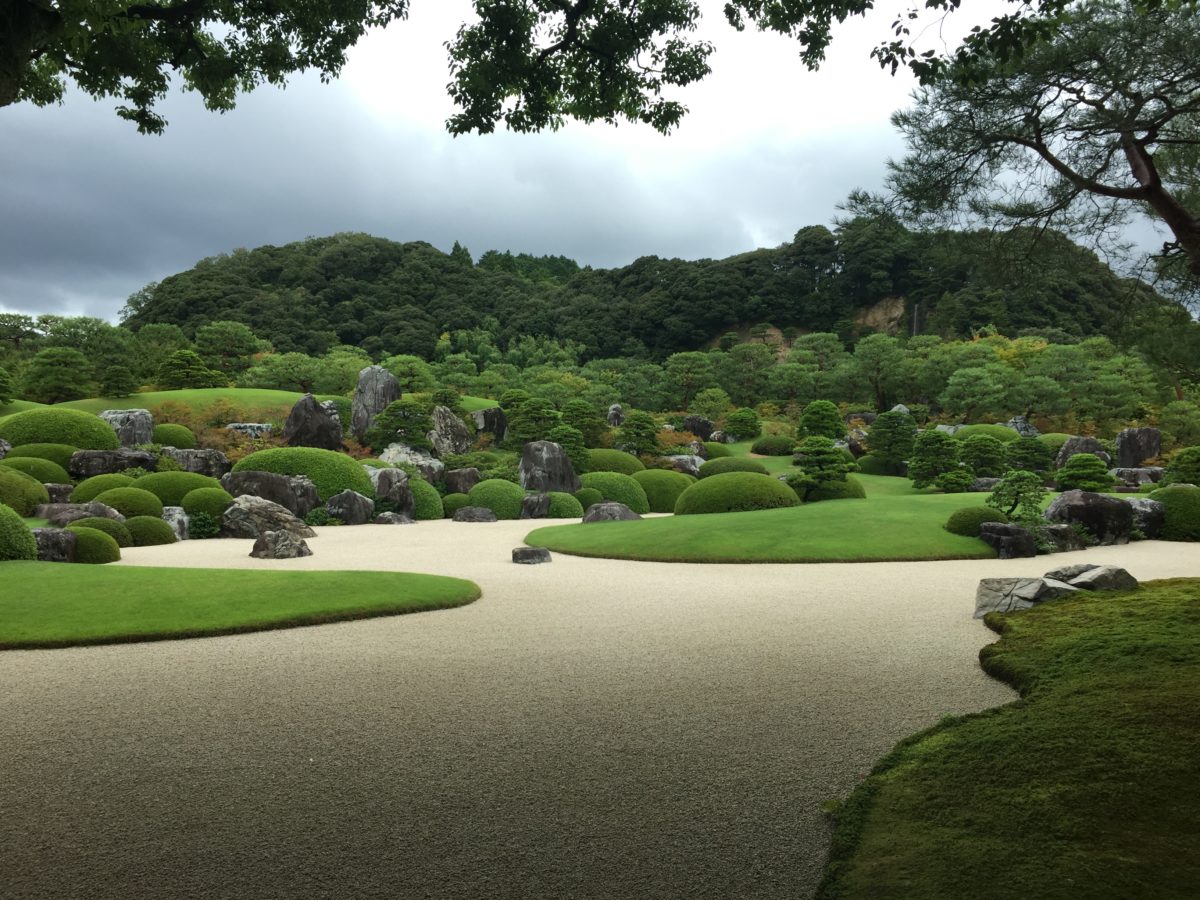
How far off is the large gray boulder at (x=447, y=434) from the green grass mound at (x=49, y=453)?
1138 centimetres

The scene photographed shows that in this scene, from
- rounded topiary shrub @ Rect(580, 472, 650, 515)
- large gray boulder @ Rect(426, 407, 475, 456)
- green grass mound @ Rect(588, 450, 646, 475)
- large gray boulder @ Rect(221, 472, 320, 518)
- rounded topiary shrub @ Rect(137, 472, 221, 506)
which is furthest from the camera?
large gray boulder @ Rect(426, 407, 475, 456)

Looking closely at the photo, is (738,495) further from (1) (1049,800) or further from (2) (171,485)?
(1) (1049,800)

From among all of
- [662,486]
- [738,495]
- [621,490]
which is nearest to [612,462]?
[662,486]

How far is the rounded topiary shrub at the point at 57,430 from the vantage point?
23203mm

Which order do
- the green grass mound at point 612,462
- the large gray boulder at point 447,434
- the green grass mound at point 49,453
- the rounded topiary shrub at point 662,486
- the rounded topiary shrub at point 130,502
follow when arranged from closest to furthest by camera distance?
the rounded topiary shrub at point 130,502, the green grass mound at point 49,453, the rounded topiary shrub at point 662,486, the green grass mound at point 612,462, the large gray boulder at point 447,434

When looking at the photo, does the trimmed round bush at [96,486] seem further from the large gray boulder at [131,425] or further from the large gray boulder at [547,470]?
the large gray boulder at [547,470]

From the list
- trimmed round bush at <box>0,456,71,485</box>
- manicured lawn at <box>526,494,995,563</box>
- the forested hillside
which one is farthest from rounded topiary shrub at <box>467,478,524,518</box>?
the forested hillside

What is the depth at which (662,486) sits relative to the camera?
2542cm

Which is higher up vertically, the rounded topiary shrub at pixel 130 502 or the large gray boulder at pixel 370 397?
the large gray boulder at pixel 370 397

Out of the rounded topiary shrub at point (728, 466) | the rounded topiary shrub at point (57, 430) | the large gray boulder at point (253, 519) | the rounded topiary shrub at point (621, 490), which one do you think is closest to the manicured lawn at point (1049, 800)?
the large gray boulder at point (253, 519)

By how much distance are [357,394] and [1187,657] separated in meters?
29.5

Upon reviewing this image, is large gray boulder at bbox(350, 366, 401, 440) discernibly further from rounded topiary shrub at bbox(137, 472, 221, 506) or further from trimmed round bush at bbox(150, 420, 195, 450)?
rounded topiary shrub at bbox(137, 472, 221, 506)

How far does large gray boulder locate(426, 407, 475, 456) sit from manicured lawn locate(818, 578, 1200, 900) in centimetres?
2605

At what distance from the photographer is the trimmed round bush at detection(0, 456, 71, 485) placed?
64.6 ft
